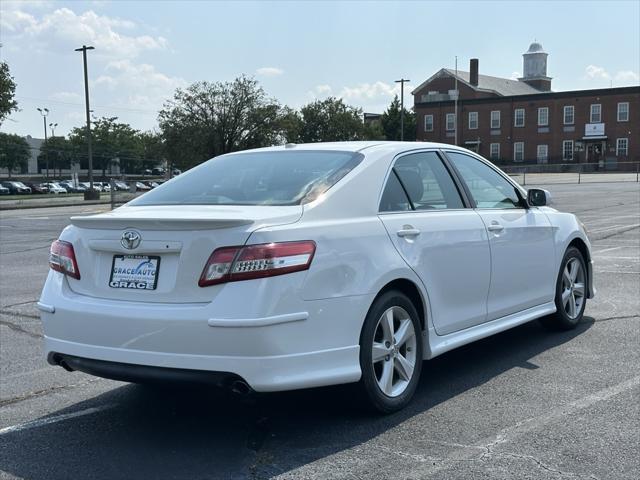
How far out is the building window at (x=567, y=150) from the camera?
74.4m

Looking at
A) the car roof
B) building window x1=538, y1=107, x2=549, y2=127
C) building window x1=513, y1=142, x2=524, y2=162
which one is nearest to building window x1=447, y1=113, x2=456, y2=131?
A: building window x1=513, y1=142, x2=524, y2=162

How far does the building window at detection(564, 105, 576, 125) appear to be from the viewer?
73438 mm

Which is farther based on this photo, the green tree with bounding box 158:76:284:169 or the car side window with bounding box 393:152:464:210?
the green tree with bounding box 158:76:284:169

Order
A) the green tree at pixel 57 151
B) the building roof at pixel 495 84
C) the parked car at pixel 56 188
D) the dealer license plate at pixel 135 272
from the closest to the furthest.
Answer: the dealer license plate at pixel 135 272 → the parked car at pixel 56 188 → the building roof at pixel 495 84 → the green tree at pixel 57 151

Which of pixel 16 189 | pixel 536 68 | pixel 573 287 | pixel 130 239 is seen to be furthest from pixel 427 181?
pixel 536 68

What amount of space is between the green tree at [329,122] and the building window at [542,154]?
18664 millimetres

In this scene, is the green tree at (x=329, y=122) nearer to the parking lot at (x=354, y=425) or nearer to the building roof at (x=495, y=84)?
the building roof at (x=495, y=84)

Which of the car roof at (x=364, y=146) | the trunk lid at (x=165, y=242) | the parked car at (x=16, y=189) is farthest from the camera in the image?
the parked car at (x=16, y=189)

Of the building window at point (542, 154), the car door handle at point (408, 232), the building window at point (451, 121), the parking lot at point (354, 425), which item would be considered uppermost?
the building window at point (451, 121)

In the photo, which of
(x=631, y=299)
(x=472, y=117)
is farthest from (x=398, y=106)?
(x=631, y=299)

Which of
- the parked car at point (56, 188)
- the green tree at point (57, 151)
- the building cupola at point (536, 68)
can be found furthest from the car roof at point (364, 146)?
the green tree at point (57, 151)

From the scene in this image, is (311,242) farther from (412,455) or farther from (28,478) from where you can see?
(28,478)

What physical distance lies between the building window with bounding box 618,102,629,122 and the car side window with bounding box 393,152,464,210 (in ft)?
236

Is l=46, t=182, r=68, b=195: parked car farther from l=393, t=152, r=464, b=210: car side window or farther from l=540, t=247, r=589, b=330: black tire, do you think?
l=393, t=152, r=464, b=210: car side window
